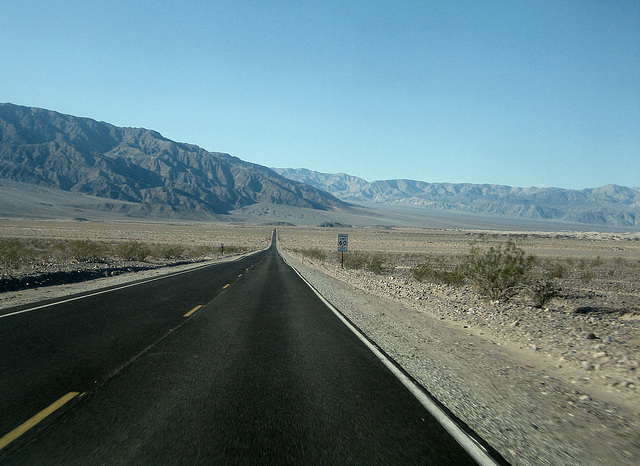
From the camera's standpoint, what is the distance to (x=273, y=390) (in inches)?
220

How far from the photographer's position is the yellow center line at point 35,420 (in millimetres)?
3973

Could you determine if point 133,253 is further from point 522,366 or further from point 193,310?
point 522,366

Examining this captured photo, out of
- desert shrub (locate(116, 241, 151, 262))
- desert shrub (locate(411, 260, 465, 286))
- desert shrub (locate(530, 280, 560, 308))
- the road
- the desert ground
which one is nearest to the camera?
the road

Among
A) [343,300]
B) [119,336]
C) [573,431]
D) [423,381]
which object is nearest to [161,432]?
[423,381]

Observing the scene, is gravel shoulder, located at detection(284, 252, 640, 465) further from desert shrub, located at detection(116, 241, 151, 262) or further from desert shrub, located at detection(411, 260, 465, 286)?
desert shrub, located at detection(116, 241, 151, 262)

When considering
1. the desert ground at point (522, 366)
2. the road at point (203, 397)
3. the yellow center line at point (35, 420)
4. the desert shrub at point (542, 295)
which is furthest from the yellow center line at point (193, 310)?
the desert shrub at point (542, 295)

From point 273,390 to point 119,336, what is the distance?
13.7 ft

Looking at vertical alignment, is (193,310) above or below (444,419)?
below

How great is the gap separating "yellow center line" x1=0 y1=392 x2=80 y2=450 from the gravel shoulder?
4.18 metres

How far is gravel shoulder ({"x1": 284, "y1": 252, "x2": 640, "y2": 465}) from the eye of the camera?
437 centimetres

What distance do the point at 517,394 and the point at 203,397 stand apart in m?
3.93

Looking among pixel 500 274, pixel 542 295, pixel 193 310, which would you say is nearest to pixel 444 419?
→ pixel 193 310

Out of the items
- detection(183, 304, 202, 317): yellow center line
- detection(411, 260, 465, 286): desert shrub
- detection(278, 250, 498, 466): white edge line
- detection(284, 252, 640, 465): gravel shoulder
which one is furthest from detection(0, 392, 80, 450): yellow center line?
detection(411, 260, 465, 286): desert shrub

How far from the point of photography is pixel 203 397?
5.25 metres
